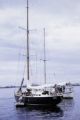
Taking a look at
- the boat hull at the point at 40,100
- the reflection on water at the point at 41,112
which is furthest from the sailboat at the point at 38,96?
the reflection on water at the point at 41,112

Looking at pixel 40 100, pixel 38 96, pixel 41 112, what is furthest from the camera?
pixel 40 100

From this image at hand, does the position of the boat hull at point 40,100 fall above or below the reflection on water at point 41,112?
above

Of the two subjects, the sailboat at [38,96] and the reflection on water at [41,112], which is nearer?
the reflection on water at [41,112]

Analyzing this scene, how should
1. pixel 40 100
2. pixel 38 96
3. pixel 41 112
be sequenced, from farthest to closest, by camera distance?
pixel 40 100
pixel 38 96
pixel 41 112

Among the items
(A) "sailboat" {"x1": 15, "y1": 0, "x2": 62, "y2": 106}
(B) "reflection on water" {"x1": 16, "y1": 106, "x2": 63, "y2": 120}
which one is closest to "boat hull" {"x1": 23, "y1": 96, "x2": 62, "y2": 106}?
(A) "sailboat" {"x1": 15, "y1": 0, "x2": 62, "y2": 106}

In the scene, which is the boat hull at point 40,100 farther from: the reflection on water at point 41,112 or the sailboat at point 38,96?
the reflection on water at point 41,112

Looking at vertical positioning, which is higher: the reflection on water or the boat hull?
the boat hull

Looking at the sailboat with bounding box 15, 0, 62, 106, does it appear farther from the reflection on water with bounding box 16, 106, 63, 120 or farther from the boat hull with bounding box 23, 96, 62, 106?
the reflection on water with bounding box 16, 106, 63, 120

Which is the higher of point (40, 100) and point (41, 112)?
point (40, 100)

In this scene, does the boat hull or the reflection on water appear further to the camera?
the boat hull

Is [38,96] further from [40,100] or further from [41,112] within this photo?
[41,112]

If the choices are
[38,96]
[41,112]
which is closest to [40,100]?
[38,96]

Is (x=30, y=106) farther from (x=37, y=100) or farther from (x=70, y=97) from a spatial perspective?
(x=70, y=97)

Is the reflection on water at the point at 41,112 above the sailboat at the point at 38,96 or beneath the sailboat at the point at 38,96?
beneath
